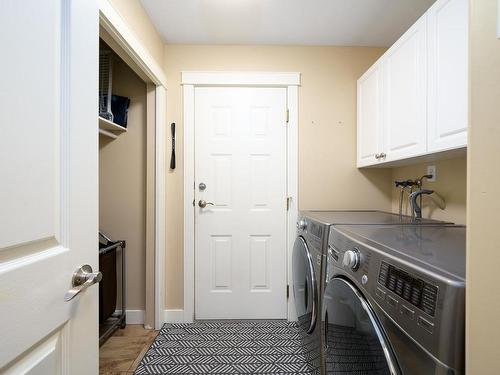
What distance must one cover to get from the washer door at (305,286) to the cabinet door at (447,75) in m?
0.88

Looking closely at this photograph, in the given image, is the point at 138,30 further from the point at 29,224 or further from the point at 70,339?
the point at 70,339

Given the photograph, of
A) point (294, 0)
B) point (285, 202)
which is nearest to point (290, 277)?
point (285, 202)

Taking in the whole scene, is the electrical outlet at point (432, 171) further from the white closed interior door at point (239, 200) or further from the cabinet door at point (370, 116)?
the white closed interior door at point (239, 200)

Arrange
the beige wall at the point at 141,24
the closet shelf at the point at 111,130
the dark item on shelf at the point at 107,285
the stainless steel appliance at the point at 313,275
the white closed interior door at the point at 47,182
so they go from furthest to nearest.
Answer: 1. the closet shelf at the point at 111,130
2. the dark item on shelf at the point at 107,285
3. the beige wall at the point at 141,24
4. the stainless steel appliance at the point at 313,275
5. the white closed interior door at the point at 47,182

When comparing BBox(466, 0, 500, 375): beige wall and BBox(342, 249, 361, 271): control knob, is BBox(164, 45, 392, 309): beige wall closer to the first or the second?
BBox(342, 249, 361, 271): control knob

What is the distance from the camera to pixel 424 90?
1.24 meters

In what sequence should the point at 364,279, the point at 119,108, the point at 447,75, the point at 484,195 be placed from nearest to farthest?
1. the point at 484,195
2. the point at 364,279
3. the point at 447,75
4. the point at 119,108

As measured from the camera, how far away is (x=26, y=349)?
518 millimetres

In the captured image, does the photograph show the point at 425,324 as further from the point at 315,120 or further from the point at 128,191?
the point at 128,191

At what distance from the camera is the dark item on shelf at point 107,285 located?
5.57 feet

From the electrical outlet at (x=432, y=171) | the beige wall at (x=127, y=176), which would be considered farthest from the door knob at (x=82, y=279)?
the electrical outlet at (x=432, y=171)

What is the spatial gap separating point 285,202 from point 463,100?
1.32m

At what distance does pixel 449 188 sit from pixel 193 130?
1.86m

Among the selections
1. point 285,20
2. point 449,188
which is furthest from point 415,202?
point 285,20
